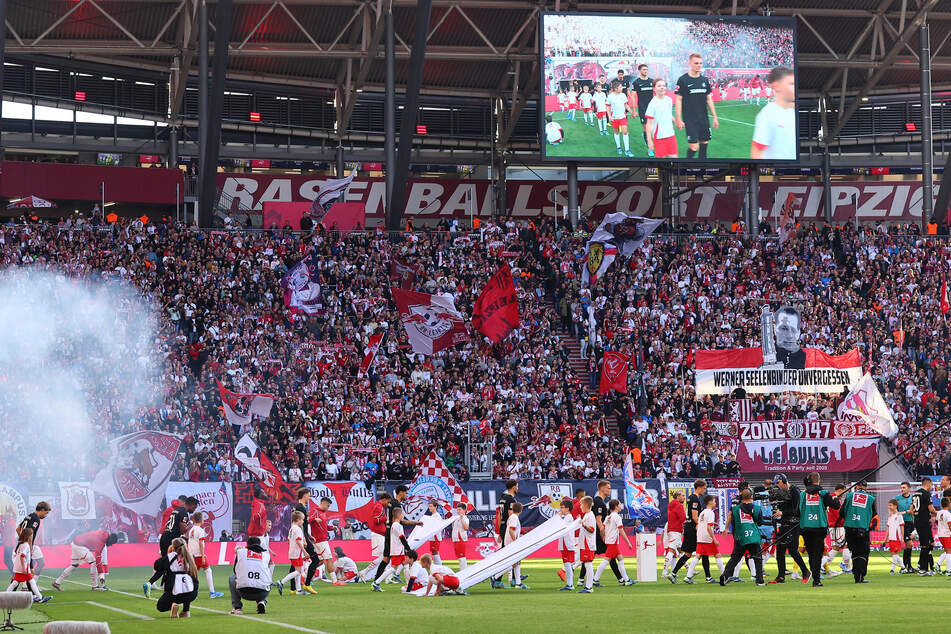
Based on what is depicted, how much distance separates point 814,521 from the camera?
76.0 feet

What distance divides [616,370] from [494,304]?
488cm

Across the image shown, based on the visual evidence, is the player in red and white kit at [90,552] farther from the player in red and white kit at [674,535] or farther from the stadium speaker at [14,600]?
the player in red and white kit at [674,535]

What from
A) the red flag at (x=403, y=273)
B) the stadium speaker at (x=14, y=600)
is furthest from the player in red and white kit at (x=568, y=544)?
the red flag at (x=403, y=273)

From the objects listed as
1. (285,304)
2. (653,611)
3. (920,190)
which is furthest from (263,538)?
(920,190)

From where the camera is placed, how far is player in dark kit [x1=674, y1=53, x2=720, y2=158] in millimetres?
52188

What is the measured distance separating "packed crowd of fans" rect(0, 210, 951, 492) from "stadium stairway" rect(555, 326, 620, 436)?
0.12 metres

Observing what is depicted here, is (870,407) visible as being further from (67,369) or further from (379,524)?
Answer: (67,369)

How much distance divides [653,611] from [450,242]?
34217 mm

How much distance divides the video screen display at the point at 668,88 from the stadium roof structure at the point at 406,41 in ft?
6.33

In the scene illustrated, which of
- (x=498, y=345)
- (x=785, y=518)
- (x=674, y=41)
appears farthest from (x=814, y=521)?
(x=674, y=41)

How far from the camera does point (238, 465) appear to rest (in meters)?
37.4

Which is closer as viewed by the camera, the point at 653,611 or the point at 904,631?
the point at 904,631

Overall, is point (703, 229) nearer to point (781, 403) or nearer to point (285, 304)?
point (781, 403)

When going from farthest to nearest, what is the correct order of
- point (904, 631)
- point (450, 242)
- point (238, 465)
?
1. point (450, 242)
2. point (238, 465)
3. point (904, 631)
